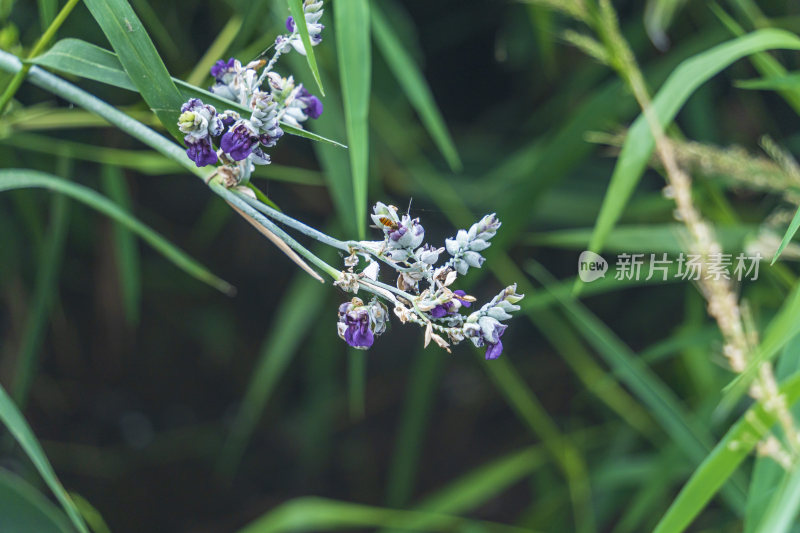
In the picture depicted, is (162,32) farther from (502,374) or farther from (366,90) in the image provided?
(502,374)

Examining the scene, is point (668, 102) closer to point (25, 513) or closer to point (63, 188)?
point (63, 188)

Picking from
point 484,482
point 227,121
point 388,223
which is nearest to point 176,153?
point 227,121

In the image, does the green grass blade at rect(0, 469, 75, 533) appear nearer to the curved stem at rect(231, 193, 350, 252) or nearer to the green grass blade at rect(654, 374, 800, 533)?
the curved stem at rect(231, 193, 350, 252)

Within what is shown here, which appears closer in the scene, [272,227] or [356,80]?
[272,227]

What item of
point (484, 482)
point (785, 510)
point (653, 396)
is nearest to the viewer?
point (785, 510)

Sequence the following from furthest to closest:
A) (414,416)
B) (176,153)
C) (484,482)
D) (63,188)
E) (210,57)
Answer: (414,416) → (484,482) → (210,57) → (63,188) → (176,153)

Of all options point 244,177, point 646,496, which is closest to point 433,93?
point 646,496

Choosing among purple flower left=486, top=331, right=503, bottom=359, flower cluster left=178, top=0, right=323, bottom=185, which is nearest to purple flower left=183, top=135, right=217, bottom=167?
flower cluster left=178, top=0, right=323, bottom=185
